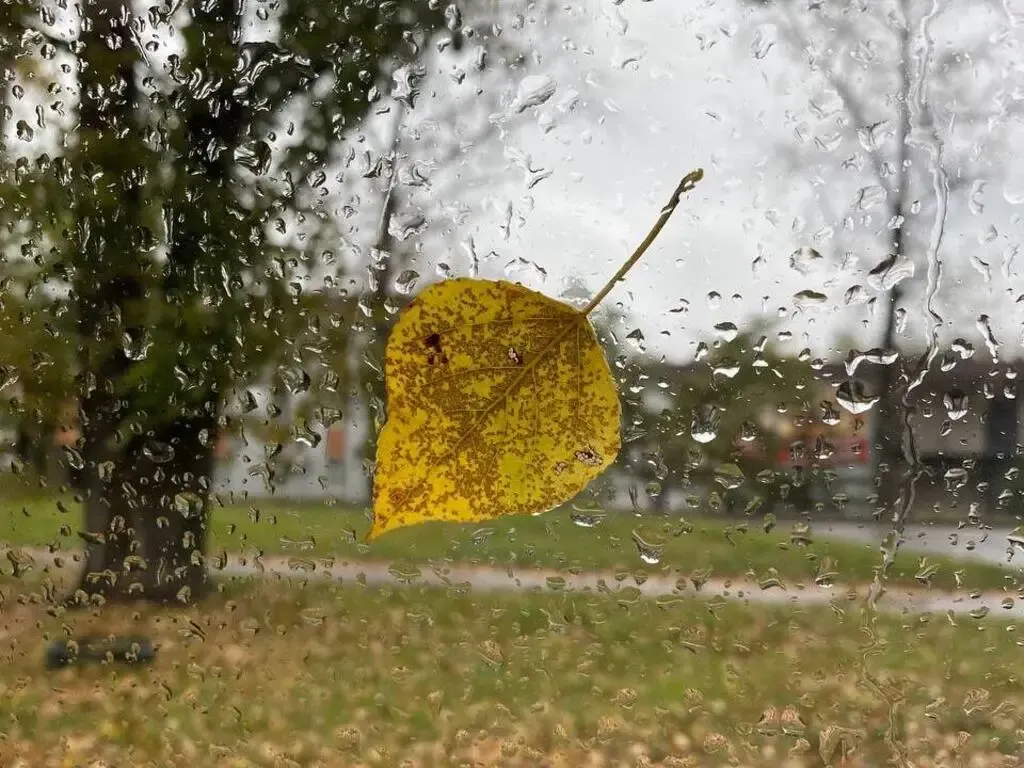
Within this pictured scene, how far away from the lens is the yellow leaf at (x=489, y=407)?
0.33m

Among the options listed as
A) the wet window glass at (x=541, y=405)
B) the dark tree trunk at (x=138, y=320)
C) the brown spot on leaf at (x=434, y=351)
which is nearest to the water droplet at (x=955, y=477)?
the wet window glass at (x=541, y=405)

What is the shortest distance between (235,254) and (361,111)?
0.10 m

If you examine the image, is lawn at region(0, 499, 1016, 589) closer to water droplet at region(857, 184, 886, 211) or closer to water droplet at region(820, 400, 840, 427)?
water droplet at region(820, 400, 840, 427)

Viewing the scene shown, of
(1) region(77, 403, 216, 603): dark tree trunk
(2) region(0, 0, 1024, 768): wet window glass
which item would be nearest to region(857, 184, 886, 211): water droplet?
(2) region(0, 0, 1024, 768): wet window glass

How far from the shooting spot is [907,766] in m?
0.34

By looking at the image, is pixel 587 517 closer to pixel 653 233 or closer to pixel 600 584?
pixel 600 584

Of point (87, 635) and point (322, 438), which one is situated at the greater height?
point (322, 438)

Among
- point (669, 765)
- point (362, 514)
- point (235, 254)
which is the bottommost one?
point (669, 765)

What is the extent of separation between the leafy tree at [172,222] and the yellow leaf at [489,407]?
56 millimetres

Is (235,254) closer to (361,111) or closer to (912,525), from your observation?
(361,111)

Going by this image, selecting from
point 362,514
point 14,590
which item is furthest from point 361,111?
point 14,590

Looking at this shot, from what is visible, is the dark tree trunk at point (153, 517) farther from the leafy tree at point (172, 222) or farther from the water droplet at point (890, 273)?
the water droplet at point (890, 273)

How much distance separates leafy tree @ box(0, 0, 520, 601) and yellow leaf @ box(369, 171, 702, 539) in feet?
0.19

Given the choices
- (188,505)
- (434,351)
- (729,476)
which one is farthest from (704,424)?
(188,505)
